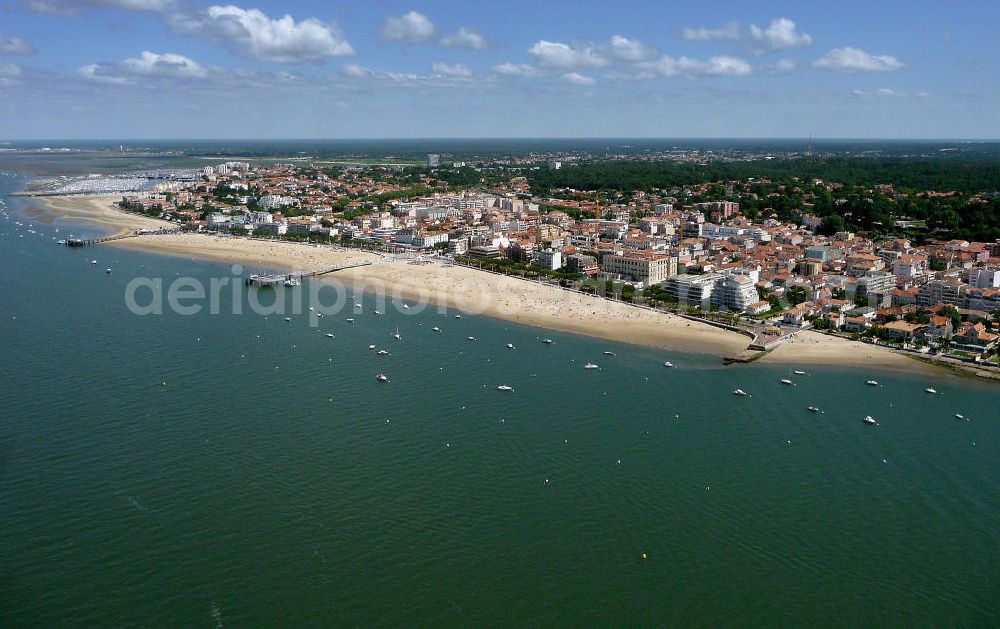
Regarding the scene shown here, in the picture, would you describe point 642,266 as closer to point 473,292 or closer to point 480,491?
point 473,292

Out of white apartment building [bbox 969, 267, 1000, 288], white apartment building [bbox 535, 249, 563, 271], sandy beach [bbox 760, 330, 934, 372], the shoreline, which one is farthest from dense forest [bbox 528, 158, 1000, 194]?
sandy beach [bbox 760, 330, 934, 372]

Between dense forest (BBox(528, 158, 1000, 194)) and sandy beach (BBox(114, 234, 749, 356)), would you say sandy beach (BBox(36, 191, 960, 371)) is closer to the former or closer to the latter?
sandy beach (BBox(114, 234, 749, 356))

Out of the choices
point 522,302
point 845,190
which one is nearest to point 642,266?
point 522,302

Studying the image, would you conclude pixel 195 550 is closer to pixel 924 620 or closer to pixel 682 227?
pixel 924 620

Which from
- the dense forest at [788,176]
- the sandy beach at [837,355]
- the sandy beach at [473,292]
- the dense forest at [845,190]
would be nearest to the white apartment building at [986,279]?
the sandy beach at [837,355]

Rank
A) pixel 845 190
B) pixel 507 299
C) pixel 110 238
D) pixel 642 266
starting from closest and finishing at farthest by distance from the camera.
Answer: pixel 507 299 → pixel 642 266 → pixel 110 238 → pixel 845 190
